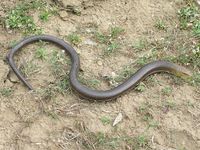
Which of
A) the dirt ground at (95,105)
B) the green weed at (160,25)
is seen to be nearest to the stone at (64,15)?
the dirt ground at (95,105)

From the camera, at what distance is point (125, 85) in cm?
582

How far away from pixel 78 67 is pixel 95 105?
2.23 feet

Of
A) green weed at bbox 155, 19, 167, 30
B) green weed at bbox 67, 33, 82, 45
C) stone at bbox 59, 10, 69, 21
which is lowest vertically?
green weed at bbox 67, 33, 82, 45

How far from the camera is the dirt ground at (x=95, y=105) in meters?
5.27

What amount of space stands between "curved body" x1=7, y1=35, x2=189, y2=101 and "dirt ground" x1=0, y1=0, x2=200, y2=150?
9cm

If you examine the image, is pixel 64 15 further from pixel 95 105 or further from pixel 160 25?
pixel 95 105

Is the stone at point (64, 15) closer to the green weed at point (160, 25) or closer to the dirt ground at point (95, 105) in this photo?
the dirt ground at point (95, 105)

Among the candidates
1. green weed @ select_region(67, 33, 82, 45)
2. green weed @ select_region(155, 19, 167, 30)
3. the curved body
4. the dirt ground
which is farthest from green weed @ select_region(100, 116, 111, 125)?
green weed @ select_region(155, 19, 167, 30)

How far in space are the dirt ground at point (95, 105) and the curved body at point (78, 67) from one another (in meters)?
0.09

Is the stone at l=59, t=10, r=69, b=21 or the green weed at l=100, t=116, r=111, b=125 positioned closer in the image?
the green weed at l=100, t=116, r=111, b=125

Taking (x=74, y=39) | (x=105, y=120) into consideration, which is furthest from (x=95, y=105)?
(x=74, y=39)

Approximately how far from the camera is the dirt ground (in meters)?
5.27

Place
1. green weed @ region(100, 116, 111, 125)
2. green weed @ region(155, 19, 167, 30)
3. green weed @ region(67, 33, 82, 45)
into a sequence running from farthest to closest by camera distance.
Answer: green weed @ region(155, 19, 167, 30) < green weed @ region(67, 33, 82, 45) < green weed @ region(100, 116, 111, 125)

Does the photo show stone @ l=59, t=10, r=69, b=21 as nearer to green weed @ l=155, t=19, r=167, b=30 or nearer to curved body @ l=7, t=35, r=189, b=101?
curved body @ l=7, t=35, r=189, b=101
